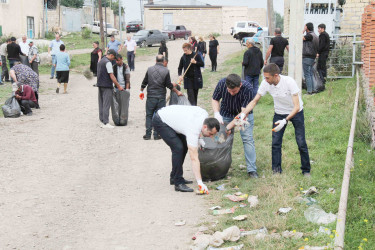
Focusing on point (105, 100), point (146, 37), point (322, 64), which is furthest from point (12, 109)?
point (146, 37)

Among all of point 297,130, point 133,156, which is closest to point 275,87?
point 297,130

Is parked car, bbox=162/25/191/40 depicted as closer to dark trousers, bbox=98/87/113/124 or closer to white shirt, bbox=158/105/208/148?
dark trousers, bbox=98/87/113/124

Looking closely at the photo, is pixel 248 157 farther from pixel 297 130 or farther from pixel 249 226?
pixel 249 226

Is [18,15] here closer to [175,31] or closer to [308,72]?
[175,31]

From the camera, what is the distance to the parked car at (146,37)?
40375 millimetres

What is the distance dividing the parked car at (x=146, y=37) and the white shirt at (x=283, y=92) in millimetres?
33474

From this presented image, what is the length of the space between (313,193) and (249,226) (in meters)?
1.36

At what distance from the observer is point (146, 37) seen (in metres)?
40.8

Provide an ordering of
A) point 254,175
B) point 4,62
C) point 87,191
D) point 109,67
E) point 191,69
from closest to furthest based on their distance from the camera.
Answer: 1. point 87,191
2. point 254,175
3. point 109,67
4. point 191,69
5. point 4,62

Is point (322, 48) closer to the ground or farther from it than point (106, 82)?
farther from it

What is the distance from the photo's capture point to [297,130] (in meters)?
7.68

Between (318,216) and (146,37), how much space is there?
36082 mm

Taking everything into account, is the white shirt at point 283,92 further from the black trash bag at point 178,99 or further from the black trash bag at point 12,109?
the black trash bag at point 12,109

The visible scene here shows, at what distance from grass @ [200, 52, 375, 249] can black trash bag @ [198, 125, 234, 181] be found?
0.20 metres
